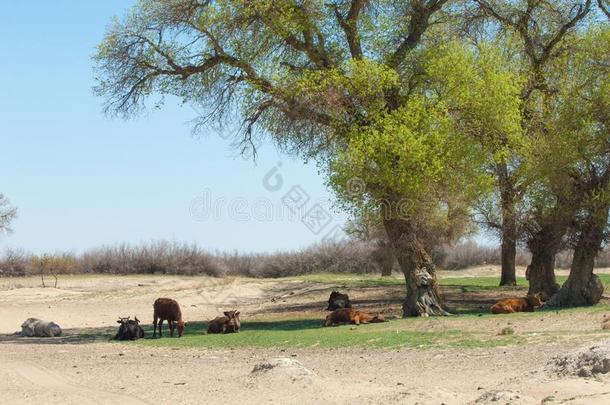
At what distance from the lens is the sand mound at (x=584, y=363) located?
37.7 feet

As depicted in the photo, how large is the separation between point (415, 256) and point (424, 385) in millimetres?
13047

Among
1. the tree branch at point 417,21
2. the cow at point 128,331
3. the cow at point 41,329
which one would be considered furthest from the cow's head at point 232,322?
the tree branch at point 417,21

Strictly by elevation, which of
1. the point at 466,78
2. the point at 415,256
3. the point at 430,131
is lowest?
the point at 415,256

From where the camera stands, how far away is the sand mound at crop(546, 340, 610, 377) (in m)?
11.5

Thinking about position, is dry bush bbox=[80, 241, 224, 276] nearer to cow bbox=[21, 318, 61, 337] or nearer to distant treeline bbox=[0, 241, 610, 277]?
distant treeline bbox=[0, 241, 610, 277]

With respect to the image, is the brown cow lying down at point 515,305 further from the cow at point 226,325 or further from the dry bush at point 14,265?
the dry bush at point 14,265

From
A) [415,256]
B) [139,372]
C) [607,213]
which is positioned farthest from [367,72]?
[139,372]

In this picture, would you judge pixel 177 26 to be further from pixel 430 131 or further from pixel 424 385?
pixel 424 385

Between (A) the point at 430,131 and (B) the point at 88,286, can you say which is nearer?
(A) the point at 430,131

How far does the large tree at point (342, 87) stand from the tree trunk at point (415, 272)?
32 millimetres

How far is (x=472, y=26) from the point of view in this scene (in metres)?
31.7

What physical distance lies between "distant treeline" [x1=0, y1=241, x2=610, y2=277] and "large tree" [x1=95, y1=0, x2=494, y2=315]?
2704cm

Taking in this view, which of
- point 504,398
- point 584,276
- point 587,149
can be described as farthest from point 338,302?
Answer: point 504,398

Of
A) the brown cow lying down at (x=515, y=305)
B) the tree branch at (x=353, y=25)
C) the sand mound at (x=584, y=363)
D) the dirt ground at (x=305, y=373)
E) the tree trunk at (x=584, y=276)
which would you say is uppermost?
the tree branch at (x=353, y=25)
